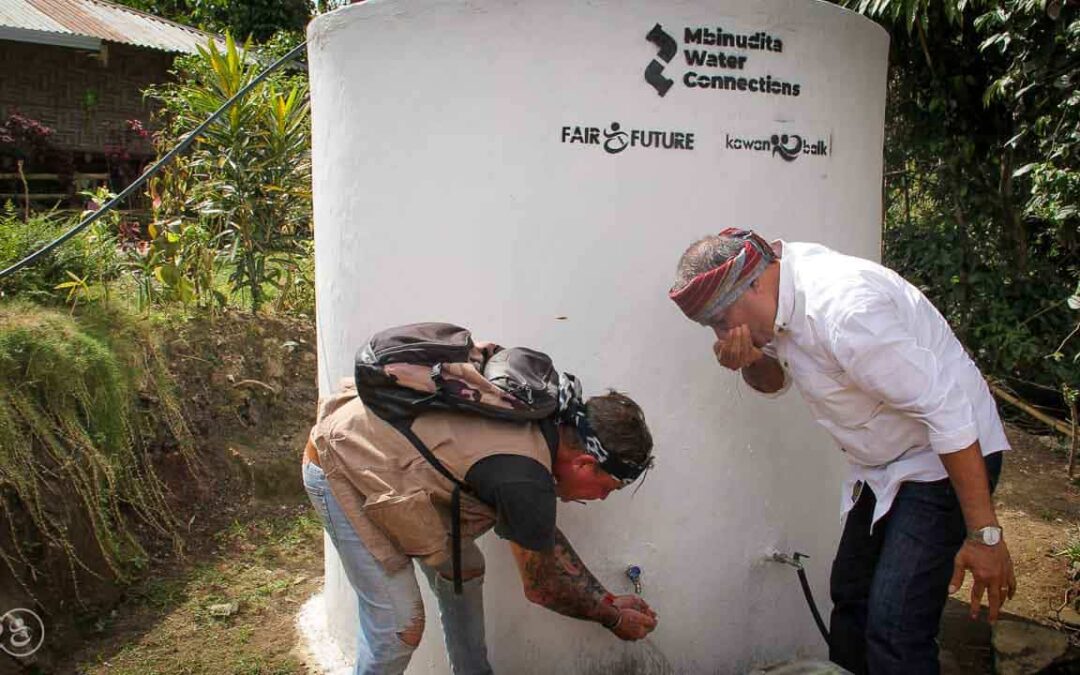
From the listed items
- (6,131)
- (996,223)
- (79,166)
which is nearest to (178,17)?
(79,166)

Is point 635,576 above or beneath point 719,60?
beneath

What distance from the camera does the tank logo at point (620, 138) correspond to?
2898mm

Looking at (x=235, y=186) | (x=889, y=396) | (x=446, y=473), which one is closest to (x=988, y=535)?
(x=889, y=396)

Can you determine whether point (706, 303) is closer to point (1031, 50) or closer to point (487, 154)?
point (487, 154)

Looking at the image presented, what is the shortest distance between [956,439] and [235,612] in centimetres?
315

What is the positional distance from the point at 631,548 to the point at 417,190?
139 centimetres

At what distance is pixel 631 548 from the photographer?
10.2 ft

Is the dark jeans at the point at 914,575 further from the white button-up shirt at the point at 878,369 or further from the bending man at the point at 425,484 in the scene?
the bending man at the point at 425,484

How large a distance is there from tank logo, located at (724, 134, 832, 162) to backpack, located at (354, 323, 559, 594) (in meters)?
1.14

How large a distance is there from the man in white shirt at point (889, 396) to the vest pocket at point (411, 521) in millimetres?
862

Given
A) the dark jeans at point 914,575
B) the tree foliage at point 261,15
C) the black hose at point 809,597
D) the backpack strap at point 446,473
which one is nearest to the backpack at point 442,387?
the backpack strap at point 446,473

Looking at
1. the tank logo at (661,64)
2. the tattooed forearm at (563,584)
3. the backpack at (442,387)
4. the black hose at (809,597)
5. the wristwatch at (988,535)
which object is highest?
the tank logo at (661,64)

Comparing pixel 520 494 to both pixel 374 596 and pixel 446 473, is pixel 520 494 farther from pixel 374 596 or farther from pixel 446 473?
pixel 374 596

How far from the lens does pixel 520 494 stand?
2.22m
